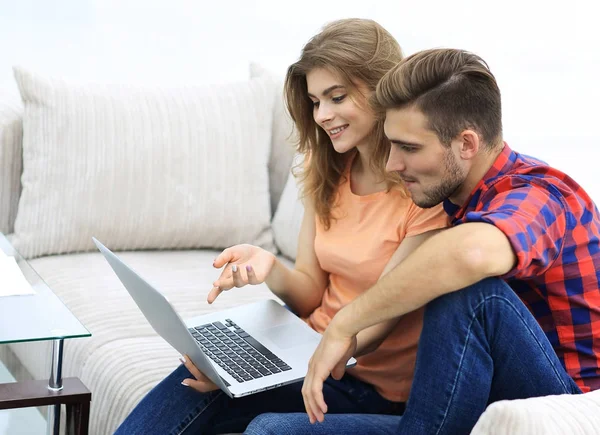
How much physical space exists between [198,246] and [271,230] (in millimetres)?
211

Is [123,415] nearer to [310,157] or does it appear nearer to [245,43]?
→ [310,157]

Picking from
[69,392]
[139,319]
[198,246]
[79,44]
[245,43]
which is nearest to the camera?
[69,392]

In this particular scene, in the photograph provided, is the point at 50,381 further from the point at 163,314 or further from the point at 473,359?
the point at 473,359

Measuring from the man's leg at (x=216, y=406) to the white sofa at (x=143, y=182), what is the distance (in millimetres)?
570

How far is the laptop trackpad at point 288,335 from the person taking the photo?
1606mm

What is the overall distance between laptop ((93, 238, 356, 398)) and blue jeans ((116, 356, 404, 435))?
6cm

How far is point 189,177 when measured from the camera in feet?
8.13

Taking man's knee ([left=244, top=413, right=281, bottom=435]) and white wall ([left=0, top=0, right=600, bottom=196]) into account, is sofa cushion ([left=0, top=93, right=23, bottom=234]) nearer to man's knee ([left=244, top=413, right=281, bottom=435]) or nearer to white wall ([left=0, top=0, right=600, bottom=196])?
white wall ([left=0, top=0, right=600, bottom=196])

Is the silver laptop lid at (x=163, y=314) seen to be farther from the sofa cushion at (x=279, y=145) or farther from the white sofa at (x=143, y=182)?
the sofa cushion at (x=279, y=145)

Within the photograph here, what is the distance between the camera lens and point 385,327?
1.55 m

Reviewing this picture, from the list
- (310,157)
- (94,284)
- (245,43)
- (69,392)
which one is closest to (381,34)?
(310,157)

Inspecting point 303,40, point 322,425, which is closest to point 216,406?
point 322,425

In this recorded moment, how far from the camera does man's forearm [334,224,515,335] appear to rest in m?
1.25

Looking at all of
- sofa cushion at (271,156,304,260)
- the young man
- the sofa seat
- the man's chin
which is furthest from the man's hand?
sofa cushion at (271,156,304,260)
